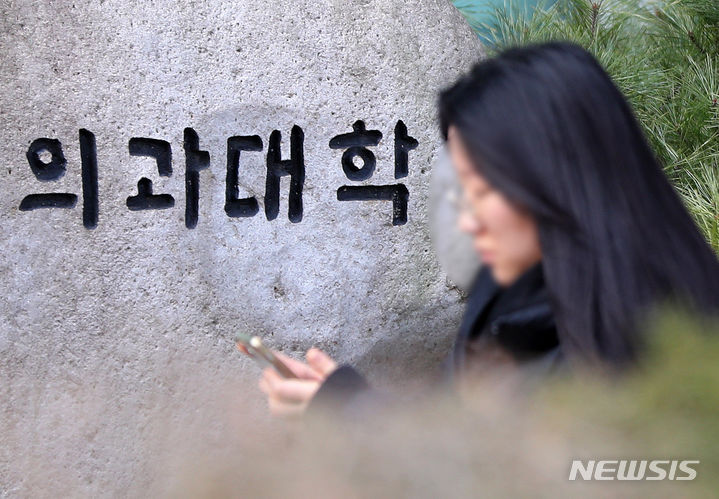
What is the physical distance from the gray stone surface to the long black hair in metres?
1.14

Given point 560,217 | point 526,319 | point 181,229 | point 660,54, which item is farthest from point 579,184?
point 660,54

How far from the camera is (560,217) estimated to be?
26.3 inches

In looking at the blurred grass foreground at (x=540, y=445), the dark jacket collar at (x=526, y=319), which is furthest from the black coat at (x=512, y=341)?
the blurred grass foreground at (x=540, y=445)

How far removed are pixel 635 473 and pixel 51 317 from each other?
1.57 meters

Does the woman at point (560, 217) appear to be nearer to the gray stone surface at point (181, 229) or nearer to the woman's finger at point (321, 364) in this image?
the woman's finger at point (321, 364)

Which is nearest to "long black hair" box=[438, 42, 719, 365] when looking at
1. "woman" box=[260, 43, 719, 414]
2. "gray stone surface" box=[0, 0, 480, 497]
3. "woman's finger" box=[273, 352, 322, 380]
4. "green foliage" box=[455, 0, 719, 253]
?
"woman" box=[260, 43, 719, 414]

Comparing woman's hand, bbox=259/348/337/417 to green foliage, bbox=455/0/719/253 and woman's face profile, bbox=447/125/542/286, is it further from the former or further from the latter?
green foliage, bbox=455/0/719/253

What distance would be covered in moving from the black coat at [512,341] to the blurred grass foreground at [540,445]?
0.54ft

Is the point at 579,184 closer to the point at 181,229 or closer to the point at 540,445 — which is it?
the point at 540,445

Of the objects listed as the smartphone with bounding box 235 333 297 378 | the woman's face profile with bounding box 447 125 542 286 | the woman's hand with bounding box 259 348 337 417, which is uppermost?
the woman's face profile with bounding box 447 125 542 286

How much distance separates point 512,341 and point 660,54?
2167 millimetres

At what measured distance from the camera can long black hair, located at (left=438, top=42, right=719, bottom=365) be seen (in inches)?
26.0

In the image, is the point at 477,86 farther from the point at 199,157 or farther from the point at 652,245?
the point at 199,157

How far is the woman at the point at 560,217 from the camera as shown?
661mm
